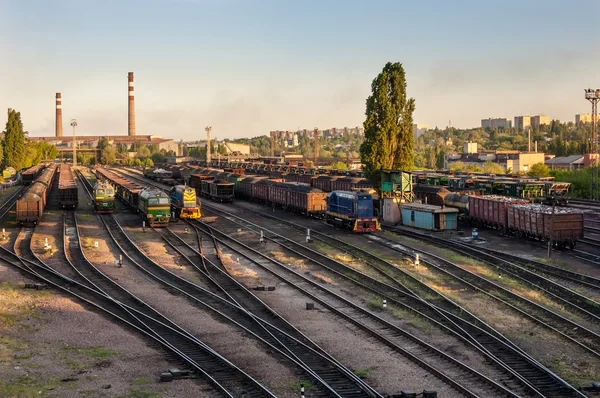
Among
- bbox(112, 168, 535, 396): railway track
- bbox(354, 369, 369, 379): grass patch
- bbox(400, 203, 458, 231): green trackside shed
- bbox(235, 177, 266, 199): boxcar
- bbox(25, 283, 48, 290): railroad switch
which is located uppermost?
bbox(235, 177, 266, 199): boxcar

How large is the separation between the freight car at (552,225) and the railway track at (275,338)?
20673mm

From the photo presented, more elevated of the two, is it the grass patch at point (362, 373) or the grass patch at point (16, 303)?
the grass patch at point (16, 303)

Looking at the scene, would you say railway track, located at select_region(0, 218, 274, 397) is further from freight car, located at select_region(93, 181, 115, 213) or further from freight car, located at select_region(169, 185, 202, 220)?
freight car, located at select_region(93, 181, 115, 213)

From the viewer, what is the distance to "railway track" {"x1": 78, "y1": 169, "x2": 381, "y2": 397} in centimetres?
1642

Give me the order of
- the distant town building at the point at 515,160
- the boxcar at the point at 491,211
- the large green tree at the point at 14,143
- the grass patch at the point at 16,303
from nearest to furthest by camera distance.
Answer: the grass patch at the point at 16,303
the boxcar at the point at 491,211
the large green tree at the point at 14,143
the distant town building at the point at 515,160

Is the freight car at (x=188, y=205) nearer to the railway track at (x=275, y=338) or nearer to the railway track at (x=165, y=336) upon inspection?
the railway track at (x=275, y=338)

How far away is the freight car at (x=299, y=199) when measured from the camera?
5562cm

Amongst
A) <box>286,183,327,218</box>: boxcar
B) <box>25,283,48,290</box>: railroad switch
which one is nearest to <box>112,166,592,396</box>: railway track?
<box>25,283,48,290</box>: railroad switch

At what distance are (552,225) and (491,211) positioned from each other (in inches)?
367

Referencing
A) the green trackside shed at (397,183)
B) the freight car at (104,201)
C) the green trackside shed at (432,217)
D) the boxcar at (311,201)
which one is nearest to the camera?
the green trackside shed at (432,217)

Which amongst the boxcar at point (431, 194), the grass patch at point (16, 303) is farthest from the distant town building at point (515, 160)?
the grass patch at point (16, 303)

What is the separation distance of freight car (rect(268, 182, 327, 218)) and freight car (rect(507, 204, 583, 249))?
1838 cm

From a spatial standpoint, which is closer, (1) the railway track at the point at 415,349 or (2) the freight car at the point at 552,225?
(1) the railway track at the point at 415,349

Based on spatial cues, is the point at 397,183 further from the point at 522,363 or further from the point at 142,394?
Answer: the point at 142,394
